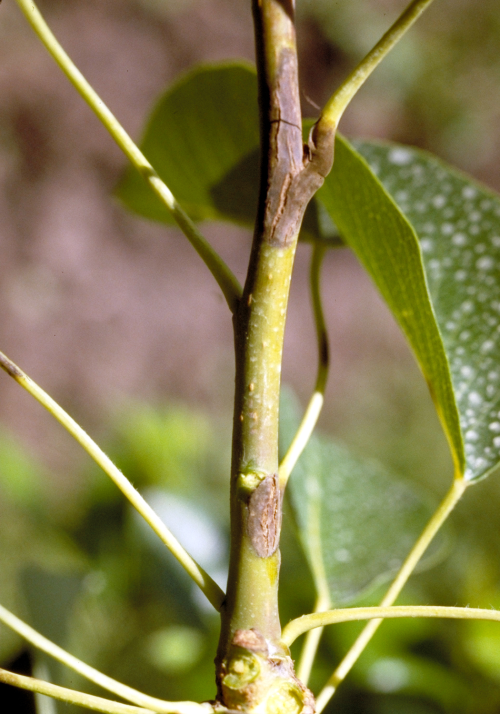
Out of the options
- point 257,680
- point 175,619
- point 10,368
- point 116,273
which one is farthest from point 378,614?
point 116,273

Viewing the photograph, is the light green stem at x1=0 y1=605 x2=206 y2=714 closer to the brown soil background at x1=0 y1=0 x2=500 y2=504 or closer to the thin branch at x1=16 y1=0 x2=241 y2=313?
the thin branch at x1=16 y1=0 x2=241 y2=313

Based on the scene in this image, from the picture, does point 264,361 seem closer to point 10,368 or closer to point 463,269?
point 10,368

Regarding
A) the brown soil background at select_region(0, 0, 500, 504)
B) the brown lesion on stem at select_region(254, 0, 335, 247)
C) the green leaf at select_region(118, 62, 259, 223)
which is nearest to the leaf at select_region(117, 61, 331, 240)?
the green leaf at select_region(118, 62, 259, 223)

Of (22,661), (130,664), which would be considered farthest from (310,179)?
(130,664)

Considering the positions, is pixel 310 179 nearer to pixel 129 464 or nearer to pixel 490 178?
pixel 129 464

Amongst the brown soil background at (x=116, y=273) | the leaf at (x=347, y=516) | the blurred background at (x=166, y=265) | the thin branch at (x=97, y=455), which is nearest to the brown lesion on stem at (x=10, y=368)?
the thin branch at (x=97, y=455)

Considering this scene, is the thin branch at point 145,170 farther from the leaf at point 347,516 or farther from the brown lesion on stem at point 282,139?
the leaf at point 347,516
